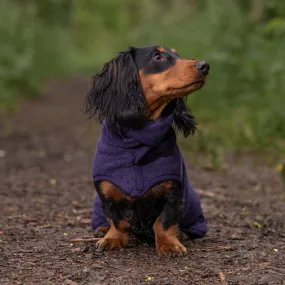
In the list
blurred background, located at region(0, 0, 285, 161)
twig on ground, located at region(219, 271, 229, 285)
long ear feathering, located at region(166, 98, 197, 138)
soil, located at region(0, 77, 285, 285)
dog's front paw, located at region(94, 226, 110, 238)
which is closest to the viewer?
A: twig on ground, located at region(219, 271, 229, 285)

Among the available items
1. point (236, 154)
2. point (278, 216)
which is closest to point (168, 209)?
point (278, 216)

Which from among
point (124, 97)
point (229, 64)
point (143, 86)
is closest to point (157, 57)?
point (143, 86)

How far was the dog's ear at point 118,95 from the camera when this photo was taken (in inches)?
135

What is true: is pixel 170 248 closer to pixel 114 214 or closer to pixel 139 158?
pixel 114 214

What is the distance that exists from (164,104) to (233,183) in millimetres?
2445

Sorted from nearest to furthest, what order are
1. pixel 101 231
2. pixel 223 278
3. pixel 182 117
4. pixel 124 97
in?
1. pixel 223 278
2. pixel 124 97
3. pixel 182 117
4. pixel 101 231

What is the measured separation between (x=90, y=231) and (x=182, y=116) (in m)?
1.03

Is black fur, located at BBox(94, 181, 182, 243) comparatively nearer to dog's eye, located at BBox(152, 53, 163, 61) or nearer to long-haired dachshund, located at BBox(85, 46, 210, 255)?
long-haired dachshund, located at BBox(85, 46, 210, 255)

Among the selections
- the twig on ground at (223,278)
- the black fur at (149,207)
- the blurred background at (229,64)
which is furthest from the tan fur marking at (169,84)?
the blurred background at (229,64)

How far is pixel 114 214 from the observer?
3502mm

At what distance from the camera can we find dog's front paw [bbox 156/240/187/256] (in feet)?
11.2

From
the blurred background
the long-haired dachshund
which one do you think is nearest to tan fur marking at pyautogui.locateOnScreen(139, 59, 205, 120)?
the long-haired dachshund

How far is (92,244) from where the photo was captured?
3.69 meters

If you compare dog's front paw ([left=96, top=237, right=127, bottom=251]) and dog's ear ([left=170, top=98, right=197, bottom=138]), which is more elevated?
dog's ear ([left=170, top=98, right=197, bottom=138])
